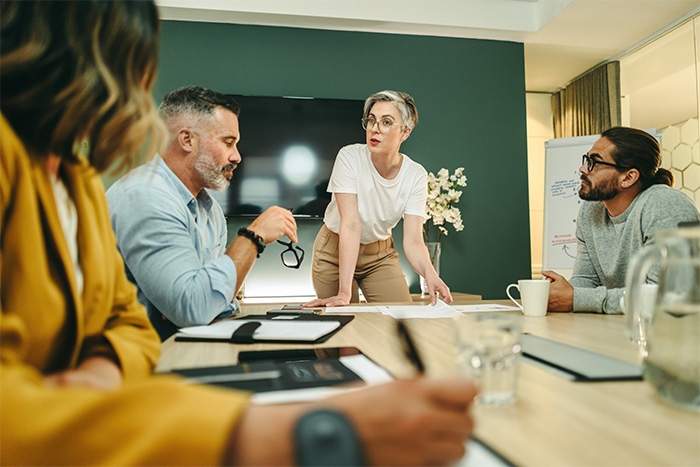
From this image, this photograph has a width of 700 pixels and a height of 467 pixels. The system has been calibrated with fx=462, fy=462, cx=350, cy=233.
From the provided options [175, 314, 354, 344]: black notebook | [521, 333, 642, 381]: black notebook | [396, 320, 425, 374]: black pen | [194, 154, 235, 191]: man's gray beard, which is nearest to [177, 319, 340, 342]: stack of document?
[175, 314, 354, 344]: black notebook

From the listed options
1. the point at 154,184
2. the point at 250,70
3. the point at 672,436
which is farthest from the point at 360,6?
the point at 672,436

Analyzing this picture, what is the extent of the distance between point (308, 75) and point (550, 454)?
377cm

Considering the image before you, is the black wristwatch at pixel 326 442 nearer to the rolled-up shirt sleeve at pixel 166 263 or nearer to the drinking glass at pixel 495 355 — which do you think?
the drinking glass at pixel 495 355

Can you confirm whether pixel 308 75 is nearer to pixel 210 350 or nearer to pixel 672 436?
pixel 210 350

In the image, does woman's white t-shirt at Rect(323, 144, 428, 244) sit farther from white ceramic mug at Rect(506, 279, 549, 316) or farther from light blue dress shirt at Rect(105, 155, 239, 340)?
light blue dress shirt at Rect(105, 155, 239, 340)

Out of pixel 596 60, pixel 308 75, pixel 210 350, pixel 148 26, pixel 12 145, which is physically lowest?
pixel 210 350

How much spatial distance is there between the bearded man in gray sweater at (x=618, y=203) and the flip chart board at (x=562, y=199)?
1.80m

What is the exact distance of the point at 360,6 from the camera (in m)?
3.63

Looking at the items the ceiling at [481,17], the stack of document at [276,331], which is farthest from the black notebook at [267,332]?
the ceiling at [481,17]

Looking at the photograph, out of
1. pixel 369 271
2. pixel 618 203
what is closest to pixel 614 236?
pixel 618 203

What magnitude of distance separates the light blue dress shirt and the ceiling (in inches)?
110

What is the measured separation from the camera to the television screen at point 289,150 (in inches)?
143

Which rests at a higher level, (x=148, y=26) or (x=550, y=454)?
(x=148, y=26)

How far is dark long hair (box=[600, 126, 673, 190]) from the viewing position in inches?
77.0
